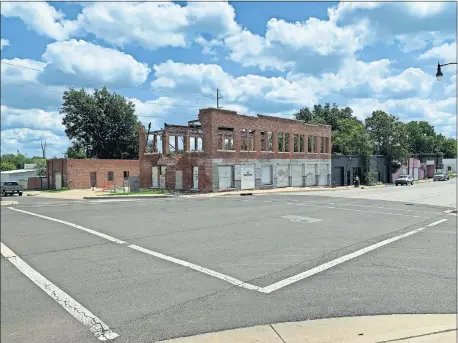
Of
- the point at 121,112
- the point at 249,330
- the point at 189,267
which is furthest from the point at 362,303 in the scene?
the point at 121,112

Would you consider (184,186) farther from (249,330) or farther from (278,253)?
(249,330)

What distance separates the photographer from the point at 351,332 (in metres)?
4.85

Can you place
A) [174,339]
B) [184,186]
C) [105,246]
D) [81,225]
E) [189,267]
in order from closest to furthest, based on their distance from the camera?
[174,339] < [189,267] < [105,246] < [81,225] < [184,186]

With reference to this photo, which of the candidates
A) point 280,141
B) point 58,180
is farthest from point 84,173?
point 280,141

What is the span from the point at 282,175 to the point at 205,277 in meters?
35.9

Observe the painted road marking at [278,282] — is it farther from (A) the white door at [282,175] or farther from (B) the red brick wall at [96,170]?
(B) the red brick wall at [96,170]

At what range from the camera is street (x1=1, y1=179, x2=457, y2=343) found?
5152 mm

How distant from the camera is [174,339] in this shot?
464 centimetres

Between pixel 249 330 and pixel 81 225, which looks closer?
pixel 249 330

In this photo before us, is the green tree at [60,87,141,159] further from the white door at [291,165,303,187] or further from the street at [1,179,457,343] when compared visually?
the street at [1,179,457,343]

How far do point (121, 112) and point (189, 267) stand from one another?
5597 cm

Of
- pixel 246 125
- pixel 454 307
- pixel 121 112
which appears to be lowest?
pixel 454 307

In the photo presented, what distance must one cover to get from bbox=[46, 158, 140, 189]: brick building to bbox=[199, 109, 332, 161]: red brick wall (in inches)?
697

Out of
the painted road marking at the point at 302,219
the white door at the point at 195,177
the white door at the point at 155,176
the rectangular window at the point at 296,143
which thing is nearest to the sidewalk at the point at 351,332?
the painted road marking at the point at 302,219
